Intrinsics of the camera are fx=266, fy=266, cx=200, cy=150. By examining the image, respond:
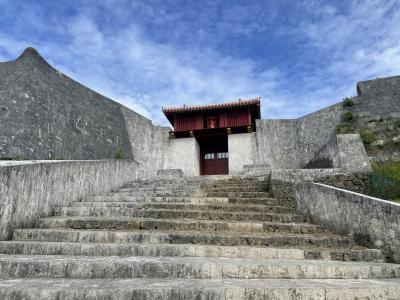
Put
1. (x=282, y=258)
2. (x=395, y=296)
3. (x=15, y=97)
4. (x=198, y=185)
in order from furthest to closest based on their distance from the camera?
(x=15, y=97)
(x=198, y=185)
(x=282, y=258)
(x=395, y=296)

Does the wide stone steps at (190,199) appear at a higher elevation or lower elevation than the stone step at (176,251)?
higher

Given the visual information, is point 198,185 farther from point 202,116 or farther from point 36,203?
point 202,116

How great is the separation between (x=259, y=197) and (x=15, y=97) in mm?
9801

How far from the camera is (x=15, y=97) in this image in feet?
33.3

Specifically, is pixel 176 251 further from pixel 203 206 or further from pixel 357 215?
pixel 357 215

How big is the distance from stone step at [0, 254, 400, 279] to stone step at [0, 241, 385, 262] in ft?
1.22

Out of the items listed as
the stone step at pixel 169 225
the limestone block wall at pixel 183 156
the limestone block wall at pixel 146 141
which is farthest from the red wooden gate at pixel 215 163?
the stone step at pixel 169 225

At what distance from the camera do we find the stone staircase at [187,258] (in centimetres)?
225

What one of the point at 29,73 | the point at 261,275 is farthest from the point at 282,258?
the point at 29,73

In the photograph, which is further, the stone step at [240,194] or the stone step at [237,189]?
the stone step at [237,189]

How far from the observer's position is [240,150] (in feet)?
49.2

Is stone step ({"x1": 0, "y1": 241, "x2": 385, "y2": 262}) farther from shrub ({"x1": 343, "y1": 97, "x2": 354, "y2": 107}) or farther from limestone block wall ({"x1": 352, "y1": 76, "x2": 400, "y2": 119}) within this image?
shrub ({"x1": 343, "y1": 97, "x2": 354, "y2": 107})

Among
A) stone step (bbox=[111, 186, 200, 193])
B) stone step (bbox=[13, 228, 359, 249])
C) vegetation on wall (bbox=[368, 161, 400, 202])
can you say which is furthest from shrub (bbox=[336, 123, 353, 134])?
stone step (bbox=[13, 228, 359, 249])

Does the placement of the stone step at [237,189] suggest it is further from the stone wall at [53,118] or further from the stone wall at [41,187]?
the stone wall at [53,118]
